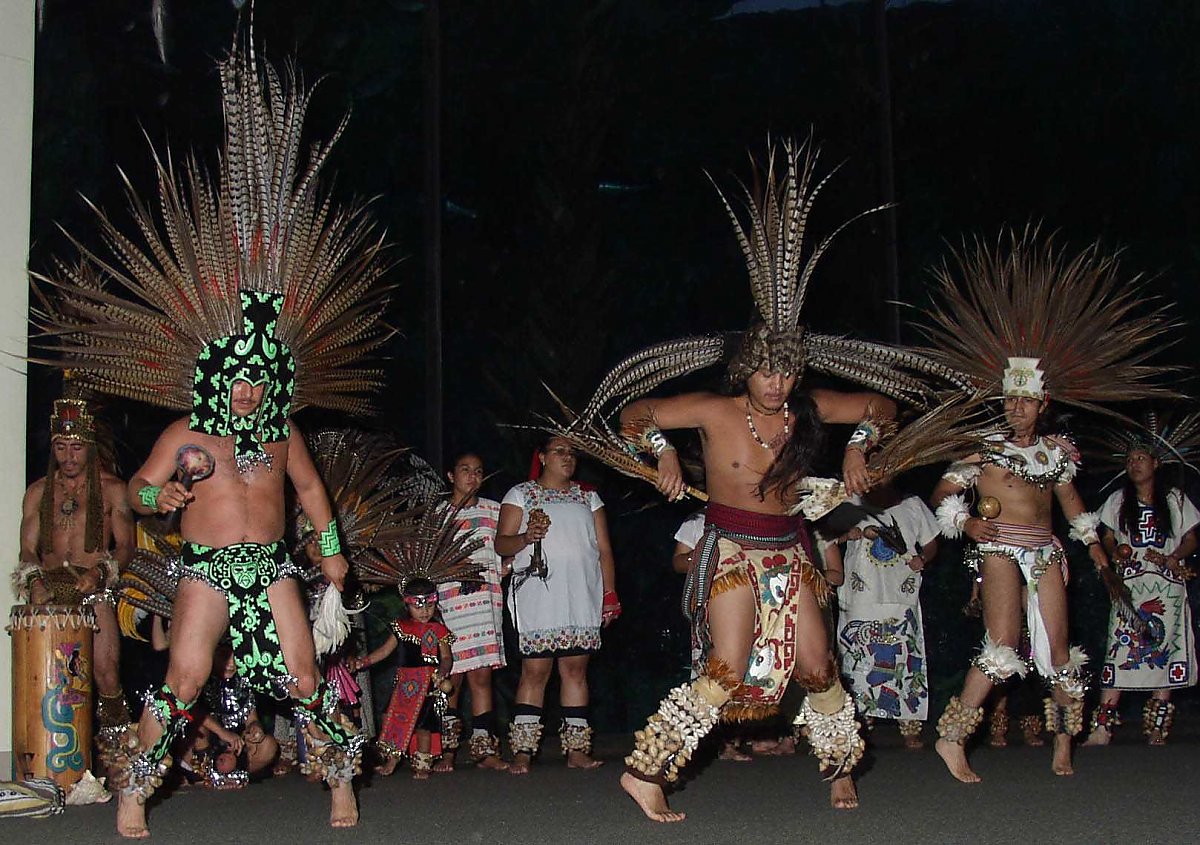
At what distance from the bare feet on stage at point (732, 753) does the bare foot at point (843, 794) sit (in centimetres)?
180

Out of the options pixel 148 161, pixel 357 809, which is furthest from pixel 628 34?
pixel 357 809

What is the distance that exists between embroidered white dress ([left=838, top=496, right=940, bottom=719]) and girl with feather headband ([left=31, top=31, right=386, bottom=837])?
3215mm

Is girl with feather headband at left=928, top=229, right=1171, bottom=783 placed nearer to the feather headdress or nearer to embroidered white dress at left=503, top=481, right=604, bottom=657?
the feather headdress

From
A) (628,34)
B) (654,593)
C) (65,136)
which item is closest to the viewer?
(65,136)

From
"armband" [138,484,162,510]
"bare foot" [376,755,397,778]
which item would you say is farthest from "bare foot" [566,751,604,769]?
"armband" [138,484,162,510]

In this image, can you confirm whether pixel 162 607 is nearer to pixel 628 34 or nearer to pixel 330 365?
pixel 330 365

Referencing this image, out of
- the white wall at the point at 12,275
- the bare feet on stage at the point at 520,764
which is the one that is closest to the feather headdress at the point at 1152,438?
the bare feet on stage at the point at 520,764

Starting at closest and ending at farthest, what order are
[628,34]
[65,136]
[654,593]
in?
[65,136] → [654,593] → [628,34]

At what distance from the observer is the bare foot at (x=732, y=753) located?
7.20 m

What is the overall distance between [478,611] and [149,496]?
240 cm

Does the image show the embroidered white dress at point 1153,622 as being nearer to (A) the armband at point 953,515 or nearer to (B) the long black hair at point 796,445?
(A) the armband at point 953,515

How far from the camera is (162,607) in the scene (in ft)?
20.3

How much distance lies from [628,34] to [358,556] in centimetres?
470

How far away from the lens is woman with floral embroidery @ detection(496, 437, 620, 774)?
6.92 m
